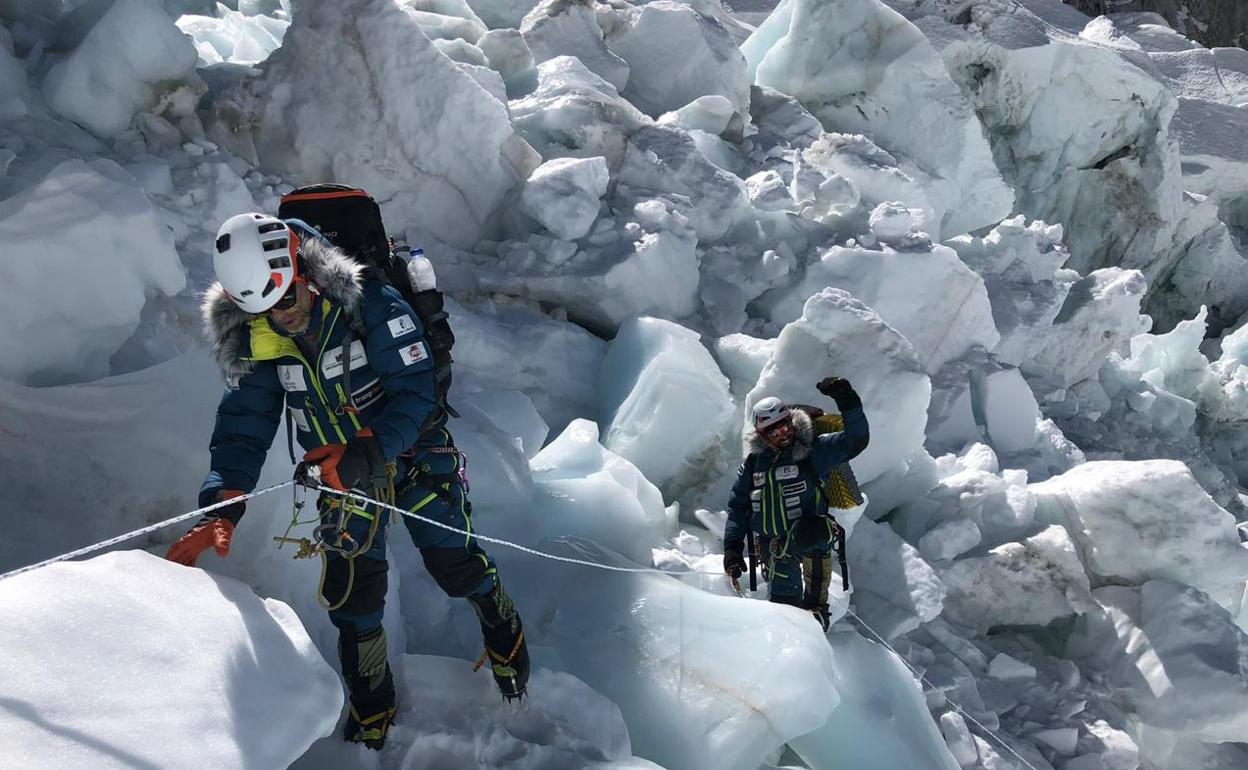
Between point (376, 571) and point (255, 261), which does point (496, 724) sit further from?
point (255, 261)


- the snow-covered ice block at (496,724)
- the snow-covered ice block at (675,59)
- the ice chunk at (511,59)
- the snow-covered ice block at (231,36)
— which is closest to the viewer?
the snow-covered ice block at (496,724)

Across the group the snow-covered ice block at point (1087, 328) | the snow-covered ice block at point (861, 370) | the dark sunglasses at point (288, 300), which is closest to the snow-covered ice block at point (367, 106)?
the snow-covered ice block at point (861, 370)

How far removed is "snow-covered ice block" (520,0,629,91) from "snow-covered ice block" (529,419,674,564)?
4.40m

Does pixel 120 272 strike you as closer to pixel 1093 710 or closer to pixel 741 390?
pixel 741 390

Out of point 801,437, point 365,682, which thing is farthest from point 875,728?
point 365,682

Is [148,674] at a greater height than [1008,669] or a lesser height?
greater

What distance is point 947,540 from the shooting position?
5.08 m

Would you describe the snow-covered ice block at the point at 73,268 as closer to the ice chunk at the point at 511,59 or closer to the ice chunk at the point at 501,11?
the ice chunk at the point at 511,59

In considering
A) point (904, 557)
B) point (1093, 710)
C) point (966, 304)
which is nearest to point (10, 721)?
point (904, 557)

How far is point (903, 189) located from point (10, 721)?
7132 millimetres

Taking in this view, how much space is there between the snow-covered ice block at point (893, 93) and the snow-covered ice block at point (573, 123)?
3455mm

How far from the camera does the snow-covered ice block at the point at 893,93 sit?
8.98 metres

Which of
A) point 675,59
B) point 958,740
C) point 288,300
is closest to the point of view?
point 288,300

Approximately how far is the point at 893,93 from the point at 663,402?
19.1 feet
